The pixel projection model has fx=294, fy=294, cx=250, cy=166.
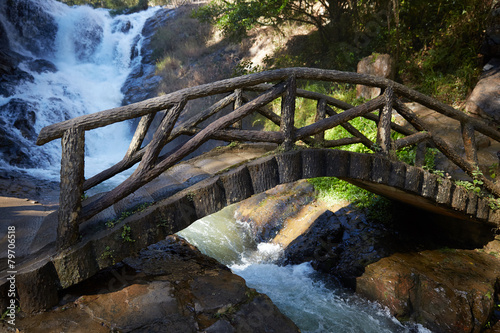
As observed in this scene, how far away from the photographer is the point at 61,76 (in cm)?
1461

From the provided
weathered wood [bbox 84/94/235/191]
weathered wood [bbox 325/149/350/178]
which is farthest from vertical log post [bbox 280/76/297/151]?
weathered wood [bbox 84/94/235/191]

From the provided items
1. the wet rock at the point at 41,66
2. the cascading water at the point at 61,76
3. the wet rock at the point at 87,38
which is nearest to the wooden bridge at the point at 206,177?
the cascading water at the point at 61,76

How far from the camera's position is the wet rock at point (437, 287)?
3934 millimetres

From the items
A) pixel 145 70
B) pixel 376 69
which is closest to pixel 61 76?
pixel 145 70

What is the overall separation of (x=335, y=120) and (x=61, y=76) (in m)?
15.6

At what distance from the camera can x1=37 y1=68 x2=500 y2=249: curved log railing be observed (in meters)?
2.51

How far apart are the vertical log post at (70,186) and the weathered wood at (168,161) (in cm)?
12

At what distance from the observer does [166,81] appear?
16.4 m

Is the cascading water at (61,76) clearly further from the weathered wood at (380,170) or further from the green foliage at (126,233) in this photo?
the weathered wood at (380,170)

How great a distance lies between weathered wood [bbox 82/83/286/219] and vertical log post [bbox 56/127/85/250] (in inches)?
4.8

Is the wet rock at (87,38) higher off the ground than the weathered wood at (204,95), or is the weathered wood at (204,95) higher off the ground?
the wet rock at (87,38)

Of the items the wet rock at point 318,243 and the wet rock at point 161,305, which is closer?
the wet rock at point 161,305

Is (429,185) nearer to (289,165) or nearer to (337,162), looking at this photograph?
(337,162)

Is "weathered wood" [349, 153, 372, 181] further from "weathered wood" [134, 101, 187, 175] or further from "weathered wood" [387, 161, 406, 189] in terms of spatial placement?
"weathered wood" [134, 101, 187, 175]
